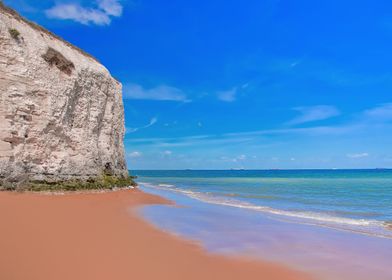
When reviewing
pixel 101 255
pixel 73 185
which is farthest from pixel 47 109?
pixel 101 255

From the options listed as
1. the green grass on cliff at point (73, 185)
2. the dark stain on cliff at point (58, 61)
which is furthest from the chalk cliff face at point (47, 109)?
the green grass on cliff at point (73, 185)

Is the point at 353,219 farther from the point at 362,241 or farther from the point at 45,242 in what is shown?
the point at 45,242

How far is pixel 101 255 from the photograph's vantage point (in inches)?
284

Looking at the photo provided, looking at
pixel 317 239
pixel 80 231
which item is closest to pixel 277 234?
pixel 317 239

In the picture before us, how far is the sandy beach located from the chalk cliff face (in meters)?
8.03

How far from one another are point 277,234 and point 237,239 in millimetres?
1822

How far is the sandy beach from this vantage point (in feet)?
20.2

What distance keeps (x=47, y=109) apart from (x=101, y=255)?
14.4m

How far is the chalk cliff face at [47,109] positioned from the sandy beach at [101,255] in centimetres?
803

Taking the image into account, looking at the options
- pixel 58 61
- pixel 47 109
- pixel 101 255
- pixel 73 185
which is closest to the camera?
pixel 101 255

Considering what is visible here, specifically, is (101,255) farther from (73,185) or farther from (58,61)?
(58,61)

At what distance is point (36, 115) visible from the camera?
18.9 meters

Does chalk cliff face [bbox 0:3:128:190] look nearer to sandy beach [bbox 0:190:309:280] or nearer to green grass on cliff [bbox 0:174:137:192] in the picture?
green grass on cliff [bbox 0:174:137:192]

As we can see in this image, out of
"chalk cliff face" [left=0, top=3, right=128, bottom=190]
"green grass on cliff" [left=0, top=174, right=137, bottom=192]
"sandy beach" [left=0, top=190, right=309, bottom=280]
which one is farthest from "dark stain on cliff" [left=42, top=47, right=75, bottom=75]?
"sandy beach" [left=0, top=190, right=309, bottom=280]
